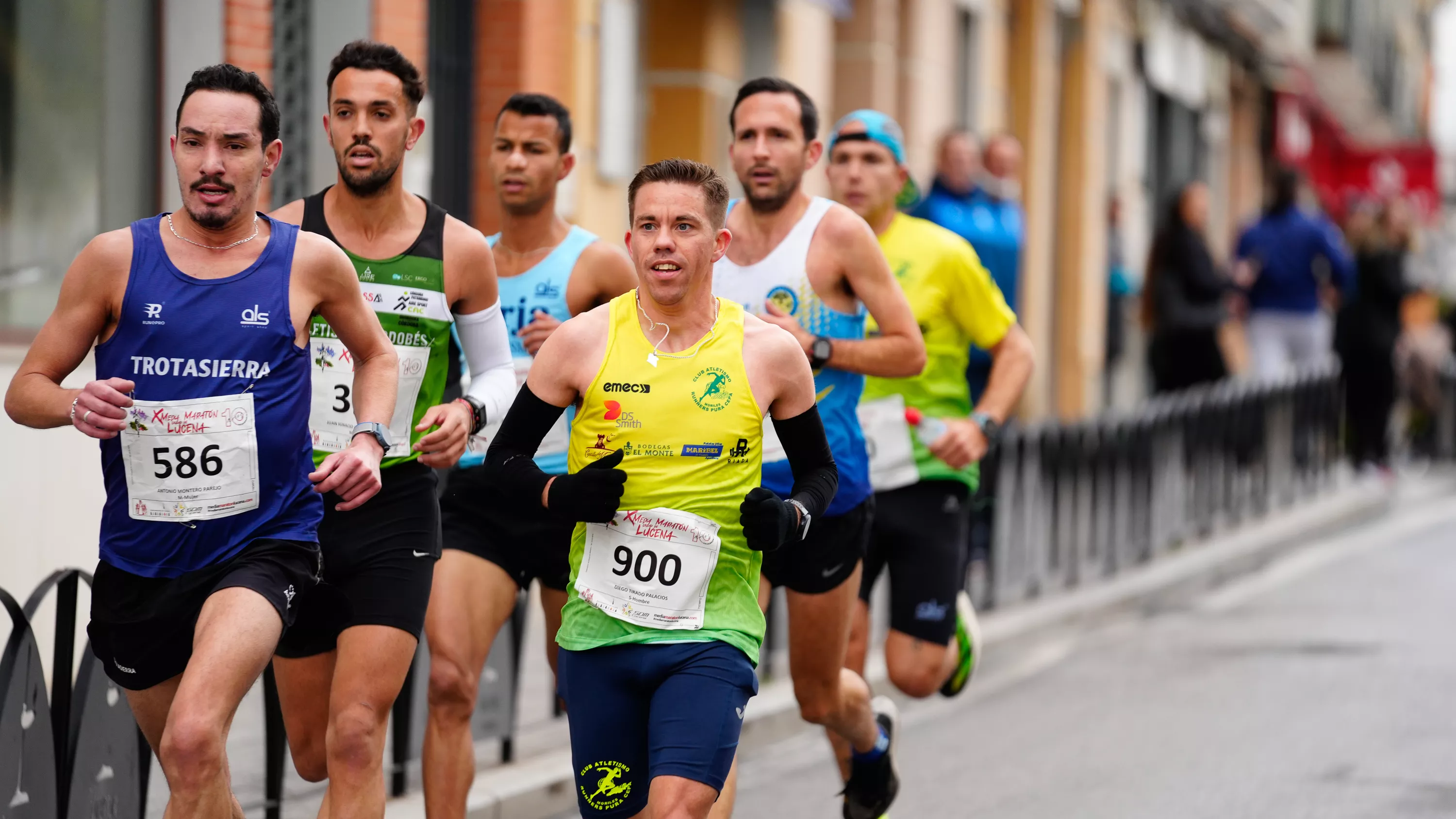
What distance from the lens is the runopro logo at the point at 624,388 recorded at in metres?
4.76

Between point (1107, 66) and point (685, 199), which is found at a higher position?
point (1107, 66)

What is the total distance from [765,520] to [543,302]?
72.5 inches

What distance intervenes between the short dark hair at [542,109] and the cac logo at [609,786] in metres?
2.22

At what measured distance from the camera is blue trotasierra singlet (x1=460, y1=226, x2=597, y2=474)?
6.25m

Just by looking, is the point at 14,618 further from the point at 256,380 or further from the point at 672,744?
the point at 672,744

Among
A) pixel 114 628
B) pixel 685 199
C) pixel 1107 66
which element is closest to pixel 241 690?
pixel 114 628

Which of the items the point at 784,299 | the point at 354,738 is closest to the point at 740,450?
the point at 354,738

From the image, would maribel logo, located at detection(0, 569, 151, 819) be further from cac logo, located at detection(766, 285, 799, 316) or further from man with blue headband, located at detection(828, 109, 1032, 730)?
man with blue headband, located at detection(828, 109, 1032, 730)

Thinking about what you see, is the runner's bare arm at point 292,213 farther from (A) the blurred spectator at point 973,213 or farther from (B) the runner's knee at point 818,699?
(A) the blurred spectator at point 973,213

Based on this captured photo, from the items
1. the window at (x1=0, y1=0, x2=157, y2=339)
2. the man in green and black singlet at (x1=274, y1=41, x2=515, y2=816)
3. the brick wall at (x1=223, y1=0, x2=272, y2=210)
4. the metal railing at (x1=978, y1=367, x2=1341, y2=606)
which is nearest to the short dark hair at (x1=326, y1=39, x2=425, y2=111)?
the man in green and black singlet at (x1=274, y1=41, x2=515, y2=816)

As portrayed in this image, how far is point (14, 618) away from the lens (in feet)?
17.1

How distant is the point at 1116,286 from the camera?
17.3m

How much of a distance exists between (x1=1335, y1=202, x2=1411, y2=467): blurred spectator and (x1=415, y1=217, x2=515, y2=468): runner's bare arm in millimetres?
13752

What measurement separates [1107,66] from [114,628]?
2106 centimetres
